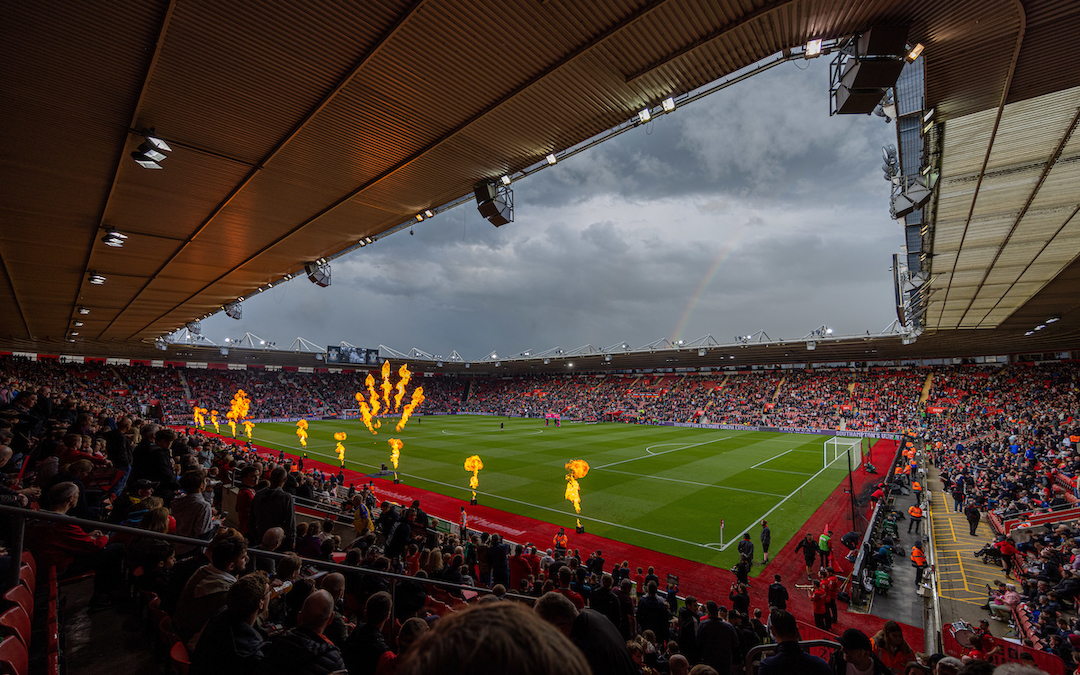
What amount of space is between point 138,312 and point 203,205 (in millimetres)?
19329

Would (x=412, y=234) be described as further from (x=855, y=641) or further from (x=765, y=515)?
(x=765, y=515)

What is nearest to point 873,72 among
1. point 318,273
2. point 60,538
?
point 60,538

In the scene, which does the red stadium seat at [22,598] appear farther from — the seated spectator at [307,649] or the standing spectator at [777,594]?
the standing spectator at [777,594]

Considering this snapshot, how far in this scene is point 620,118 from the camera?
8.98 meters

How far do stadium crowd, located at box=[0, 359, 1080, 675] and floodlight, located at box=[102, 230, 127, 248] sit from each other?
462 cm

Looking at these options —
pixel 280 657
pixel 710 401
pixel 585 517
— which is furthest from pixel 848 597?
pixel 710 401

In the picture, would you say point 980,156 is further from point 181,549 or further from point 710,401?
point 710,401

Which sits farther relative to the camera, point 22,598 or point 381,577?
point 381,577

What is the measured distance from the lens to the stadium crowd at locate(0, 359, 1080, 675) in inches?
122

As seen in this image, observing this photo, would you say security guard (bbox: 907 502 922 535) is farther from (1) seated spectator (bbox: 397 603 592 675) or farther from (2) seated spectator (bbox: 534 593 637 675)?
(1) seated spectator (bbox: 397 603 592 675)

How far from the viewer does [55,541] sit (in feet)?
16.6

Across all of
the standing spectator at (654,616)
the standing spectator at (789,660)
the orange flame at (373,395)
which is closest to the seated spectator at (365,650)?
the standing spectator at (789,660)

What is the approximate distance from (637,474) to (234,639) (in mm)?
27225

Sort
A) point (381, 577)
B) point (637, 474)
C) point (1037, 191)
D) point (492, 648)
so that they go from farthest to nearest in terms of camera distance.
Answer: point (637, 474) → point (1037, 191) → point (381, 577) → point (492, 648)
